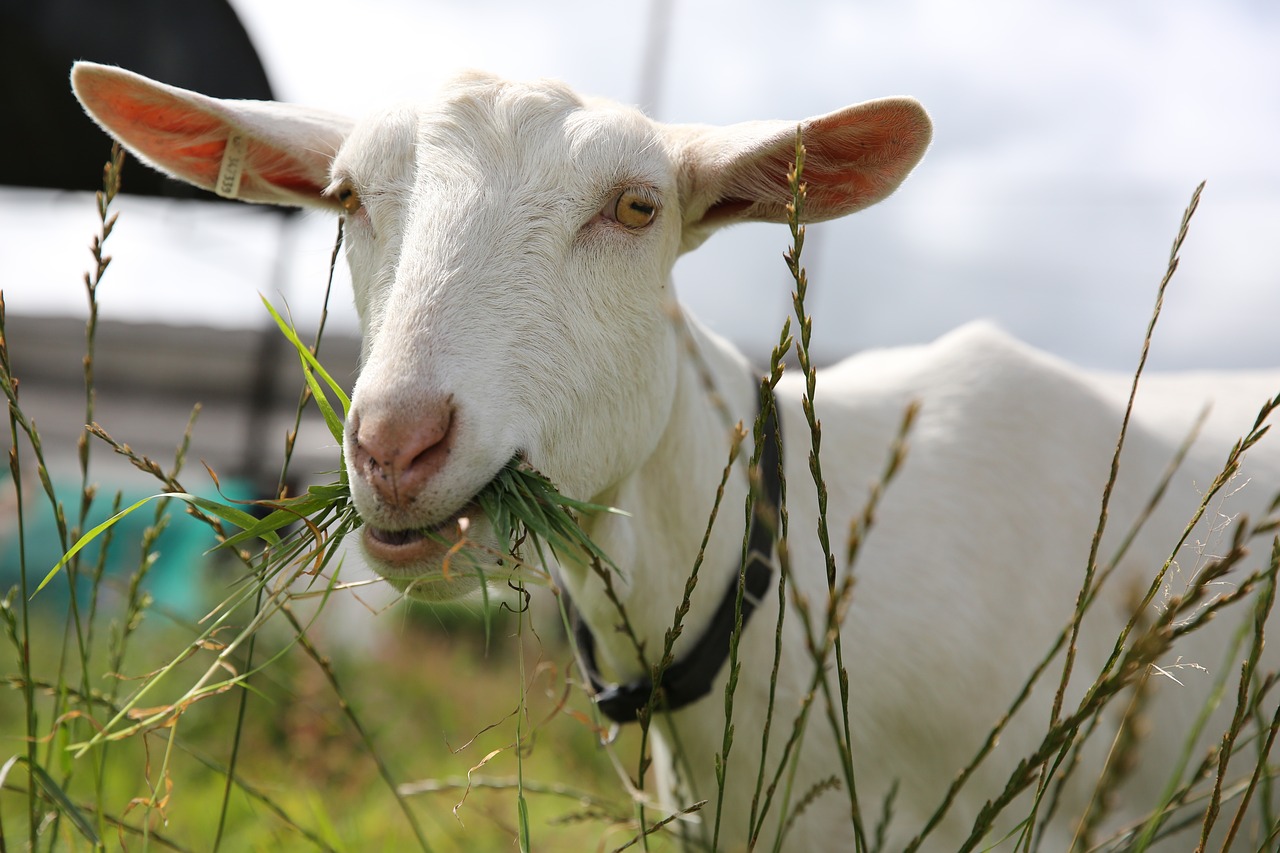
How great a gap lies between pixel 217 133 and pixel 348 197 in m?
0.53

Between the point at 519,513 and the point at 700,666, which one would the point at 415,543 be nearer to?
the point at 519,513

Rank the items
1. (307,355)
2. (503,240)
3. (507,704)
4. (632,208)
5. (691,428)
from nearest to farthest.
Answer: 1. (307,355)
2. (503,240)
3. (632,208)
4. (691,428)
5. (507,704)

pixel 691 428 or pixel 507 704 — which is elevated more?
pixel 691 428

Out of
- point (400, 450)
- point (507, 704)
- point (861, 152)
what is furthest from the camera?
point (507, 704)

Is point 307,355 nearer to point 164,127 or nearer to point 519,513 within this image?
point 519,513

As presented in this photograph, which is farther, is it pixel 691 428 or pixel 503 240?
pixel 691 428

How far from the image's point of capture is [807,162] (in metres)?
2.18

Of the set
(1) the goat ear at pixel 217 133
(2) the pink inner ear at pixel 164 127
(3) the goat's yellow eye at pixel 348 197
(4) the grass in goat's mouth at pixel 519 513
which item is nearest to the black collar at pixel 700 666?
(4) the grass in goat's mouth at pixel 519 513

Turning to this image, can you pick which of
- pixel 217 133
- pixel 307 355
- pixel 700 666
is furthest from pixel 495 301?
pixel 217 133

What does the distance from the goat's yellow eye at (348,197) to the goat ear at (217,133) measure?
150 millimetres

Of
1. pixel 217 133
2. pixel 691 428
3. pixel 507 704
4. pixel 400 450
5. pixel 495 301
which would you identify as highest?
pixel 217 133

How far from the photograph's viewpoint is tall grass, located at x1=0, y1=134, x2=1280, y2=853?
1223 mm

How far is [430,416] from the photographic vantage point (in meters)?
1.54

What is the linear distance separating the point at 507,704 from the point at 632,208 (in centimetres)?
458
